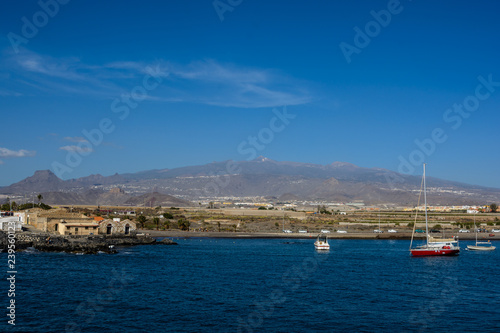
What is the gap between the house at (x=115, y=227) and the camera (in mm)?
68188

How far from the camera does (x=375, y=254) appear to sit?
188 ft

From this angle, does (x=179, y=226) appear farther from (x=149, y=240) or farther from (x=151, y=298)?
(x=151, y=298)

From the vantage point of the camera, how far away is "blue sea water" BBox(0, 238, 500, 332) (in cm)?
2320

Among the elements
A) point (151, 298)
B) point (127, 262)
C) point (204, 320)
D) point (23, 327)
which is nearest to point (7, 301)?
point (23, 327)

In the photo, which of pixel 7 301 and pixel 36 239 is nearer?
pixel 7 301

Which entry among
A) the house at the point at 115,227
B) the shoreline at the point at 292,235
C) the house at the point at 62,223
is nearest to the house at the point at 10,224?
the house at the point at 62,223

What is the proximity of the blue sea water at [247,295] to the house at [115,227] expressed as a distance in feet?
64.3

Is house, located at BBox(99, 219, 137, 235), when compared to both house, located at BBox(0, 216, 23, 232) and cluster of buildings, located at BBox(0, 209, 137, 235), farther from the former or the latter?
house, located at BBox(0, 216, 23, 232)

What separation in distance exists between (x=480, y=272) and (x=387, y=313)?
21707mm

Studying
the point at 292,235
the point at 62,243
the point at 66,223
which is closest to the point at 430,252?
the point at 292,235

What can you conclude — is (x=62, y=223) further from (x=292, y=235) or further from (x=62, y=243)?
(x=292, y=235)

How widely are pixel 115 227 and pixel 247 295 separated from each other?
44.6 m

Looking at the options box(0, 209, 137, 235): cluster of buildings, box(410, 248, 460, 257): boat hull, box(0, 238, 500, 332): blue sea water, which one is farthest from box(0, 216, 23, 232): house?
box(410, 248, 460, 257): boat hull

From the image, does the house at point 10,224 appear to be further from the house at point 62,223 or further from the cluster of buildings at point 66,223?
the house at point 62,223
